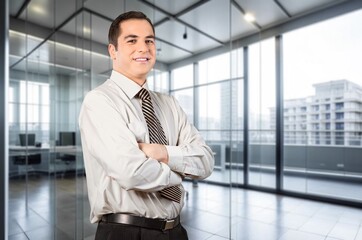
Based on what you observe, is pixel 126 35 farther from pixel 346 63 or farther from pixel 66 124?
pixel 346 63

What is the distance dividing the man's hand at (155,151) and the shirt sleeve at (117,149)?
4 centimetres

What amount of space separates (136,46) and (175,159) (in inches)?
21.7

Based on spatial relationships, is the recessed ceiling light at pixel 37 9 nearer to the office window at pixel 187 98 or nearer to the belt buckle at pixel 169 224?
the office window at pixel 187 98

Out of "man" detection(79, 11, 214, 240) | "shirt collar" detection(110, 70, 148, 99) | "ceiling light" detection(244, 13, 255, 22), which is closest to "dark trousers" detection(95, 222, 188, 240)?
"man" detection(79, 11, 214, 240)

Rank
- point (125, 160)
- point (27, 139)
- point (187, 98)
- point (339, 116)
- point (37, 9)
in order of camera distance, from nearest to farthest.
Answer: point (125, 160) < point (187, 98) < point (37, 9) < point (27, 139) < point (339, 116)

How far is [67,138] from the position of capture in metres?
3.40

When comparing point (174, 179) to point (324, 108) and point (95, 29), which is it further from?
point (324, 108)

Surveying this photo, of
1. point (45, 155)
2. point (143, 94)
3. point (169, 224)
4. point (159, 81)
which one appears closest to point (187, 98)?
point (159, 81)

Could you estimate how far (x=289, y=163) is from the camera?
511 centimetres

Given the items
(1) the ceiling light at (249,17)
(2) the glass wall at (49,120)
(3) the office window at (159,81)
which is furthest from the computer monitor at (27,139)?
(1) the ceiling light at (249,17)

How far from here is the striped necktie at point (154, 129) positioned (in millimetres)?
1077

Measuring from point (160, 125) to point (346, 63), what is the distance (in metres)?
4.60

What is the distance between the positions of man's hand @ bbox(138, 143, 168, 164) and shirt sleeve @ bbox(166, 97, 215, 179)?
23mm

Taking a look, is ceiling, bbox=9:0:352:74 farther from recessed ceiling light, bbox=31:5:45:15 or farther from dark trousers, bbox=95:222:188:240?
dark trousers, bbox=95:222:188:240
